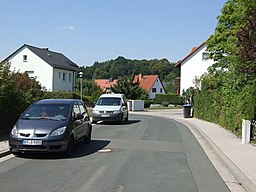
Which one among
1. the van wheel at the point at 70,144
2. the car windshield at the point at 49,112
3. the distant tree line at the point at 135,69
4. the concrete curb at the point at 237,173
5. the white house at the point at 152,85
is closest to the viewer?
the concrete curb at the point at 237,173

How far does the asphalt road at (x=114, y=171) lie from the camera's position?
23.4ft

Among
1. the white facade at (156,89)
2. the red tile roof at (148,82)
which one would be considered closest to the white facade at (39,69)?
the red tile roof at (148,82)

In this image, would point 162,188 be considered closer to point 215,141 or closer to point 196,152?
point 196,152

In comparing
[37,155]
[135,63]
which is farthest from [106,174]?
[135,63]

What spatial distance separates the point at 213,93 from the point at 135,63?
10246 cm

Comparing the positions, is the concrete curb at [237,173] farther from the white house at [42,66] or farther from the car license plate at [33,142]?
the white house at [42,66]

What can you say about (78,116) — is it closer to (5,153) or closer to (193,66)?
(5,153)

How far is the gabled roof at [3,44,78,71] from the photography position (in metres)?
56.8

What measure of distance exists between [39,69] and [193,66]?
75.2 ft

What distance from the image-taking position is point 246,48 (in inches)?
508

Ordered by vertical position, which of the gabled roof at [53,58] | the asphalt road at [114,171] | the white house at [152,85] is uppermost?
the gabled roof at [53,58]

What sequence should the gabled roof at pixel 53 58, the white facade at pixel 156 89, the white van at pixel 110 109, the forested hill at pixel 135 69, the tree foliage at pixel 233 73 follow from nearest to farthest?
the tree foliage at pixel 233 73 < the white van at pixel 110 109 < the gabled roof at pixel 53 58 < the white facade at pixel 156 89 < the forested hill at pixel 135 69

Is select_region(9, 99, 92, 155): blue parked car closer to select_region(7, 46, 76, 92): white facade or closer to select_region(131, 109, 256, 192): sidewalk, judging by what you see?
select_region(131, 109, 256, 192): sidewalk

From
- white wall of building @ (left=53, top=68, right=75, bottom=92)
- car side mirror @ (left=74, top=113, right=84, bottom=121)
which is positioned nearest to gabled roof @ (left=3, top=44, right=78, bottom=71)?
white wall of building @ (left=53, top=68, right=75, bottom=92)
